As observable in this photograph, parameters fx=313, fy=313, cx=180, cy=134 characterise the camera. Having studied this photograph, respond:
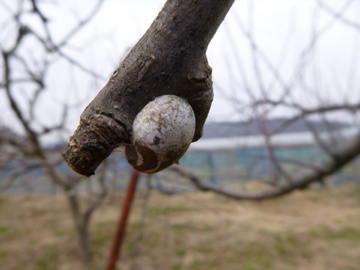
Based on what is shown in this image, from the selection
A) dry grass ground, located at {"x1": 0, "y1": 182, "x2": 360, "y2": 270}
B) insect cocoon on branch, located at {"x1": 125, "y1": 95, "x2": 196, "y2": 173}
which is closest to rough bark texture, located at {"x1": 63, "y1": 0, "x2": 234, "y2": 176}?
insect cocoon on branch, located at {"x1": 125, "y1": 95, "x2": 196, "y2": 173}

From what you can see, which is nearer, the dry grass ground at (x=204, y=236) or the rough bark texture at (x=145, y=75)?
the rough bark texture at (x=145, y=75)

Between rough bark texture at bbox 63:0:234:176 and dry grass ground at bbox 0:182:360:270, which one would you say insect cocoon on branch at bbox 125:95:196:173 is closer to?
rough bark texture at bbox 63:0:234:176

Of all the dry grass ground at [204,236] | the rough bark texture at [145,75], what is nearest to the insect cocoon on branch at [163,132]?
the rough bark texture at [145,75]

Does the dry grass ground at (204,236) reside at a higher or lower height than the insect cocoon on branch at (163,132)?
lower

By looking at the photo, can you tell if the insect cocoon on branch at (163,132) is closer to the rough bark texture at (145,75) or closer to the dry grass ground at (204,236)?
the rough bark texture at (145,75)

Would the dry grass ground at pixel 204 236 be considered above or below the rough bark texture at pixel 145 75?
below

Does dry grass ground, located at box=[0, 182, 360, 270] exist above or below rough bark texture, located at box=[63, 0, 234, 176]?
below

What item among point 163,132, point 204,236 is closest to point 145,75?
point 163,132

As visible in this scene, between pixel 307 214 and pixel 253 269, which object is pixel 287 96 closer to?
pixel 253 269
